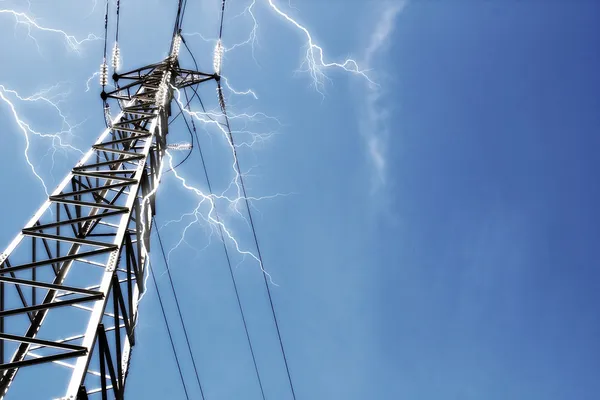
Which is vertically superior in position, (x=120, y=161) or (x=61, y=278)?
(x=120, y=161)

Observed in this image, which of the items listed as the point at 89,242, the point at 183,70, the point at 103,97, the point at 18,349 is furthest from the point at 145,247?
the point at 183,70

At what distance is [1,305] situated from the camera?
233 inches

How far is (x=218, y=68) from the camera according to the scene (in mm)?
11719

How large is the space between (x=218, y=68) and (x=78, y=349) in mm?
8593

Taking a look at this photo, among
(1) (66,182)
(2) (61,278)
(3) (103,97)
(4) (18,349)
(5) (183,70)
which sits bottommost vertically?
(4) (18,349)

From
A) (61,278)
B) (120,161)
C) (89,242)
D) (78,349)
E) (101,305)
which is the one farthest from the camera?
(120,161)

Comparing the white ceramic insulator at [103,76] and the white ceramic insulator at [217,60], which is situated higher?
the white ceramic insulator at [217,60]

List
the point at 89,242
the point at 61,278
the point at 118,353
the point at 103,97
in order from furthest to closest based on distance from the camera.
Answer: the point at 103,97 → the point at 61,278 → the point at 89,242 → the point at 118,353

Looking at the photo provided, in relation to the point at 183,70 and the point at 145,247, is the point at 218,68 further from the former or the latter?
the point at 145,247

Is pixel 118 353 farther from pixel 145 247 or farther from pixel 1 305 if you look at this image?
pixel 145 247

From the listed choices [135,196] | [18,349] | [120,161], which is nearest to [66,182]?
[120,161]

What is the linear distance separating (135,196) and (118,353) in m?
2.29

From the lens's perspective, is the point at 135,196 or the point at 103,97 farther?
the point at 103,97

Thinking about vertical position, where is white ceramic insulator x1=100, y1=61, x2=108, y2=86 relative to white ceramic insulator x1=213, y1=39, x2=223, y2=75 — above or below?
below
